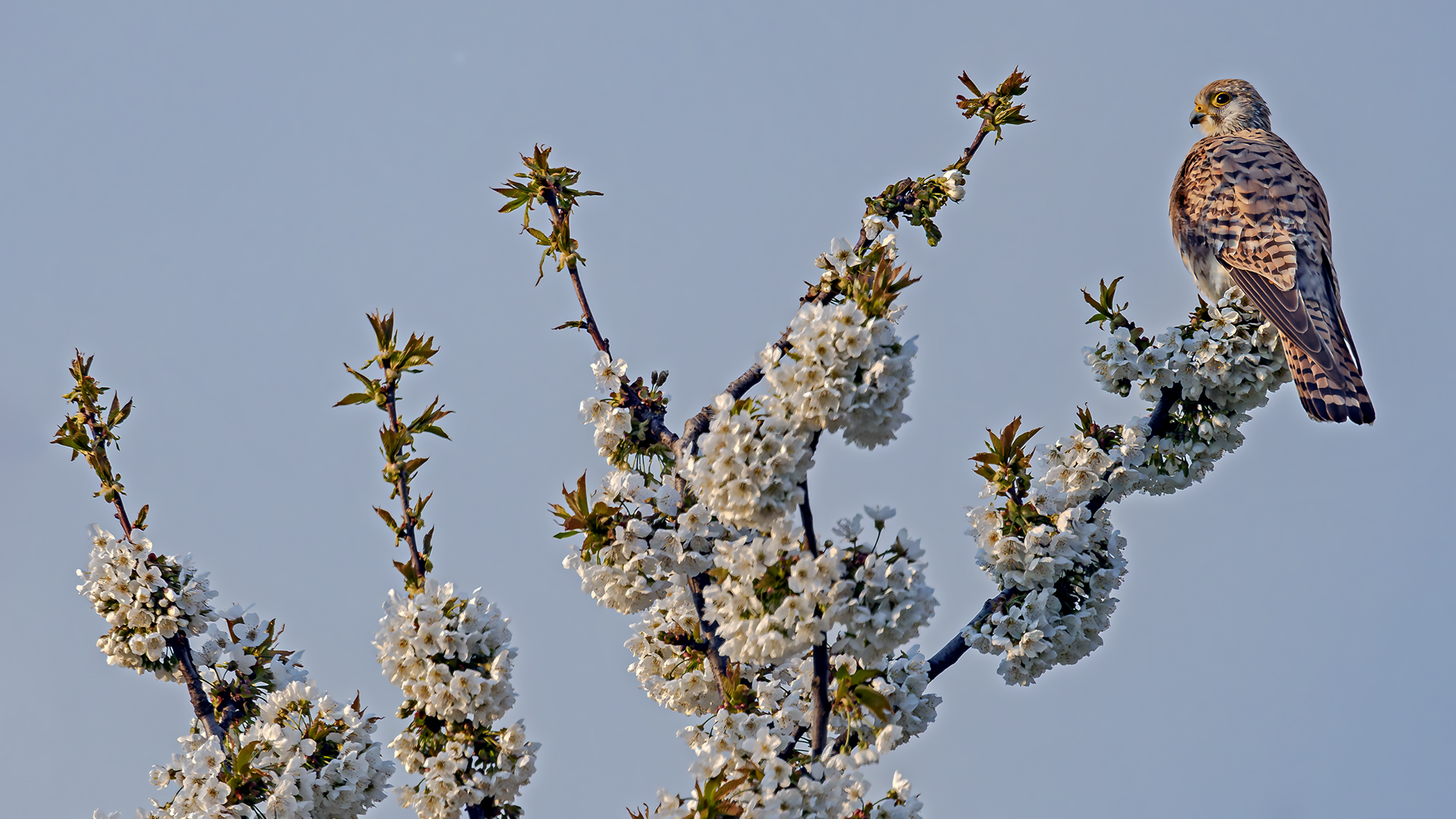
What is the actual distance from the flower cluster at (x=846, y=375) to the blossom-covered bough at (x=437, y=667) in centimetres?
143

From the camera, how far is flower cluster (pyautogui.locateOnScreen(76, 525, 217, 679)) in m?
4.42

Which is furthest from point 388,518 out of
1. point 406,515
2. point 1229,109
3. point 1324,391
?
point 1229,109

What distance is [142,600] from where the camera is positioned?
443 cm

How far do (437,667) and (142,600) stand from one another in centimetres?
171

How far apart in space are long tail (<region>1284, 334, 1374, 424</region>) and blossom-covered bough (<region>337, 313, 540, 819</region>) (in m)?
3.98

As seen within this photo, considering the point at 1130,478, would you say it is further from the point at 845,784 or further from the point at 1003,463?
the point at 845,784

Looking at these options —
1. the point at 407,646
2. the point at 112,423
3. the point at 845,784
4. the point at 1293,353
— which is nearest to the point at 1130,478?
the point at 1293,353

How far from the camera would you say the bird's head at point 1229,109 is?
9570 millimetres

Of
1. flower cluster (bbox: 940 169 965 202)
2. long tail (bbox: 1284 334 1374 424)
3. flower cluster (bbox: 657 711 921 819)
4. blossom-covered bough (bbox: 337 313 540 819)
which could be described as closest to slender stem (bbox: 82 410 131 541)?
blossom-covered bough (bbox: 337 313 540 819)

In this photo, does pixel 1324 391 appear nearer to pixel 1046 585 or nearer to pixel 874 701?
pixel 1046 585

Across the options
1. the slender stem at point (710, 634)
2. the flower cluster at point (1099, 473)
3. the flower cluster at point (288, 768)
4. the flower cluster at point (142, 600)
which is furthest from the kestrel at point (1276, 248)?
the flower cluster at point (142, 600)

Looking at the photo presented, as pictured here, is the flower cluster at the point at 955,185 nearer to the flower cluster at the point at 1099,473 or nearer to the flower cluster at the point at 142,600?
the flower cluster at the point at 1099,473

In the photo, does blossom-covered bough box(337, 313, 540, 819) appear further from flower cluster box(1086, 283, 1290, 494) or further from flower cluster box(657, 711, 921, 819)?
flower cluster box(1086, 283, 1290, 494)

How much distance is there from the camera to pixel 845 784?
3398mm
